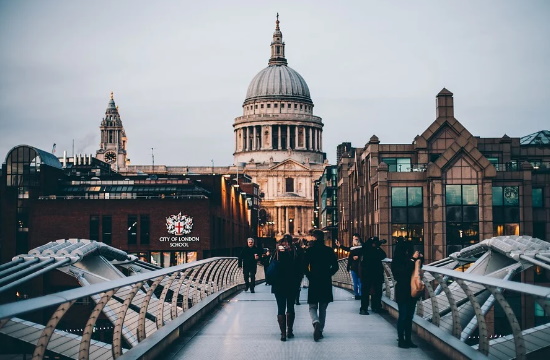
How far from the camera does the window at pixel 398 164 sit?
5657 centimetres

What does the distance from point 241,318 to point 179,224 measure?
53.5m

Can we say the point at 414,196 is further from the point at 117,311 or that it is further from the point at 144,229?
the point at 117,311

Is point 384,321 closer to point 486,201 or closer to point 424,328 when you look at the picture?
A: point 424,328

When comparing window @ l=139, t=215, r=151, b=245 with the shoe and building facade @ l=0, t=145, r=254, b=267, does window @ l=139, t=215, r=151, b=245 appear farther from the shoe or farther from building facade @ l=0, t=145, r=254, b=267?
the shoe

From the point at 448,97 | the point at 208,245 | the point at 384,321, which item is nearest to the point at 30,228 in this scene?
the point at 208,245

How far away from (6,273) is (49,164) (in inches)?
2778

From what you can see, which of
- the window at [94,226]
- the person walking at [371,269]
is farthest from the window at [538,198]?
the person walking at [371,269]

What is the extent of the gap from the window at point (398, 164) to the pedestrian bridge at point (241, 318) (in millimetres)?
32453

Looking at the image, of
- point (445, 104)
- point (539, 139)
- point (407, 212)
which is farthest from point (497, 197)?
point (539, 139)

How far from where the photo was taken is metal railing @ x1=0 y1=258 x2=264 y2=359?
324 inches

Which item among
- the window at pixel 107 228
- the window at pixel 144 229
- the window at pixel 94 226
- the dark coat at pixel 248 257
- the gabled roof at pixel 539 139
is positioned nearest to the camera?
the dark coat at pixel 248 257

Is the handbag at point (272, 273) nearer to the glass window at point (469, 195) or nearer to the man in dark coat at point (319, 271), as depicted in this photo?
the man in dark coat at point (319, 271)

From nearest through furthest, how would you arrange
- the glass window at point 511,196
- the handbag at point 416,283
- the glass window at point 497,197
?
the handbag at point 416,283 → the glass window at point 511,196 → the glass window at point 497,197

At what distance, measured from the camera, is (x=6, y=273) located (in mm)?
12016
